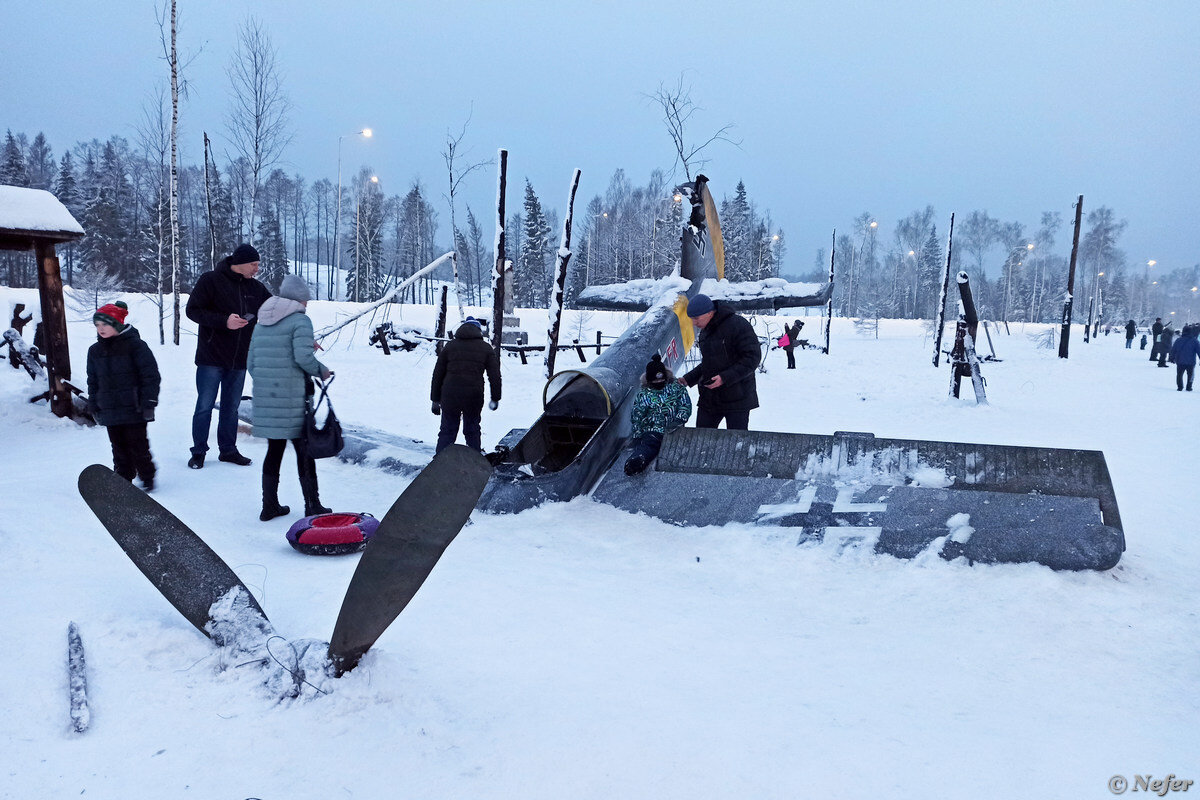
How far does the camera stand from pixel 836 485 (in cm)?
442

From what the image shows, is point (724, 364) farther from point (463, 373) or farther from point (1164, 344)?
point (1164, 344)

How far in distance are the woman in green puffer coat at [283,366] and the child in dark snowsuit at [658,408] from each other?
2223mm

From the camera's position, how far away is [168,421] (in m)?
7.41

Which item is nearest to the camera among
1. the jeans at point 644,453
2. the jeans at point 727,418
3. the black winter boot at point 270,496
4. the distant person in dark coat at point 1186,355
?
the black winter boot at point 270,496

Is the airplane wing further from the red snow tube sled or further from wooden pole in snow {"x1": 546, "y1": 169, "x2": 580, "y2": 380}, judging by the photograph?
wooden pole in snow {"x1": 546, "y1": 169, "x2": 580, "y2": 380}

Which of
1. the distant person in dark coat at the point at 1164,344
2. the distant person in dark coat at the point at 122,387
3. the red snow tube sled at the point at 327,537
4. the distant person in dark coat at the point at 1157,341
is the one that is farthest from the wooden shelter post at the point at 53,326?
the distant person in dark coat at the point at 1157,341

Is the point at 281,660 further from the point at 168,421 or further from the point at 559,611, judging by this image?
the point at 168,421

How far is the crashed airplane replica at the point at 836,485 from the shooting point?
3.82m

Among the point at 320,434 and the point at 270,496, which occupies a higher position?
the point at 320,434

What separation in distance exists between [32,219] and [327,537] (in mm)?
5597

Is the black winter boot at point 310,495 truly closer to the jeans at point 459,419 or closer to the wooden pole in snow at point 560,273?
the jeans at point 459,419

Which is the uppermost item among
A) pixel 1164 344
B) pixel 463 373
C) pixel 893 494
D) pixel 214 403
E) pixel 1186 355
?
pixel 1164 344

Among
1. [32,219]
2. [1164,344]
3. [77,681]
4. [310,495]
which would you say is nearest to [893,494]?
[310,495]

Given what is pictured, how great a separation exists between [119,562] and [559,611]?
2.06 m
